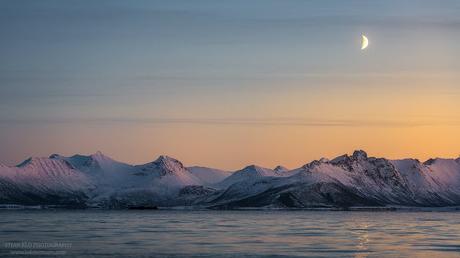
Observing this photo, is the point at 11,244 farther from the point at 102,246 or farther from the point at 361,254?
the point at 361,254

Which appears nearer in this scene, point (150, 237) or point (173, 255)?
point (173, 255)

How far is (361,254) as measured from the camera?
4227 inches

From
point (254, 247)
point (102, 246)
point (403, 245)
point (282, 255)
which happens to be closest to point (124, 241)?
point (102, 246)

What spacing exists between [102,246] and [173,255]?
53.2 ft

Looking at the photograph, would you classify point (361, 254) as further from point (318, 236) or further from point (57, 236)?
point (57, 236)

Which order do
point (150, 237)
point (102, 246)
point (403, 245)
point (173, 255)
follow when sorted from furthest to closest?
point (150, 237) → point (403, 245) → point (102, 246) → point (173, 255)

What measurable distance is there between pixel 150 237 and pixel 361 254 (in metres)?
44.0

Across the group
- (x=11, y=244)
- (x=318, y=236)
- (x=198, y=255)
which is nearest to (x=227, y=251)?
(x=198, y=255)

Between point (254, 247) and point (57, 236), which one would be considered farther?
point (57, 236)

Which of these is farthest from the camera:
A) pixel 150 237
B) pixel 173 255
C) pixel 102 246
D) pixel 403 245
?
pixel 150 237

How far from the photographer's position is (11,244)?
4547 inches

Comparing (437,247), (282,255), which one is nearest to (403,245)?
(437,247)

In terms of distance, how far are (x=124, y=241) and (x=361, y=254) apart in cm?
3816

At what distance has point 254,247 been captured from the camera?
117250 mm
